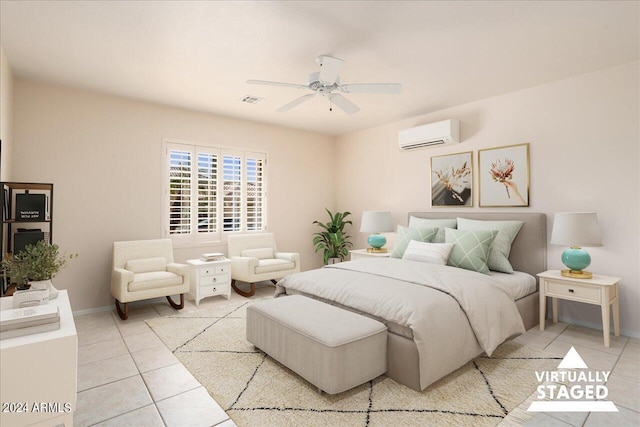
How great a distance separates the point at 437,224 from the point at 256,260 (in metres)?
2.57

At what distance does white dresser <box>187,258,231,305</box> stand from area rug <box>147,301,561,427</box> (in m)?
1.36

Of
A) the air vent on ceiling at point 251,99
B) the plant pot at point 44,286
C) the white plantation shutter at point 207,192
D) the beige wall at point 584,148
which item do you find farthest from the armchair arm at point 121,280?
the beige wall at point 584,148

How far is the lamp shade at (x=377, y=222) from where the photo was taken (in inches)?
203

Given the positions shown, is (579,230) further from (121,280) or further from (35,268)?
(121,280)

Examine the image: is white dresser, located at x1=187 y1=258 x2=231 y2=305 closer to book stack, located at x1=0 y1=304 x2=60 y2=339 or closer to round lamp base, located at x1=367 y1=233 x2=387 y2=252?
round lamp base, located at x1=367 y1=233 x2=387 y2=252

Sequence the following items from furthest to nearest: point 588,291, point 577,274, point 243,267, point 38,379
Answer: point 243,267
point 577,274
point 588,291
point 38,379

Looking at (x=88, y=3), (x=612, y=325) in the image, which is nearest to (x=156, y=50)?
(x=88, y=3)

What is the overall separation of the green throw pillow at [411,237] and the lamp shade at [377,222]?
0.69 m

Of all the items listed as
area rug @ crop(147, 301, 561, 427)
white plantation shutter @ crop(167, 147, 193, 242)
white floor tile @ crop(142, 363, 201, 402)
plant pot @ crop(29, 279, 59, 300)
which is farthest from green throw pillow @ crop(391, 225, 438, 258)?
plant pot @ crop(29, 279, 59, 300)

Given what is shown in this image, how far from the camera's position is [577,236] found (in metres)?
3.21

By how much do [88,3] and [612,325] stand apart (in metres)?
5.39

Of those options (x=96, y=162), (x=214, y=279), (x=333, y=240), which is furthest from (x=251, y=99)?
(x=333, y=240)

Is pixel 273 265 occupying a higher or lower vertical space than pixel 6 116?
lower

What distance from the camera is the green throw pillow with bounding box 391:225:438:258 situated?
4220 mm
